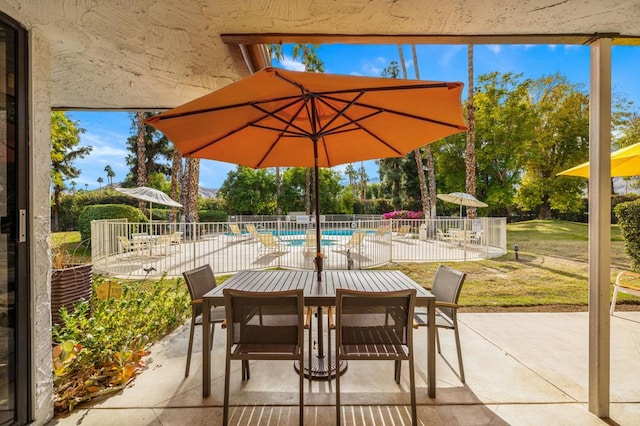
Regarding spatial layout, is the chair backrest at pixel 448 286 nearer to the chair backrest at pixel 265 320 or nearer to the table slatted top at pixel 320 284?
the table slatted top at pixel 320 284

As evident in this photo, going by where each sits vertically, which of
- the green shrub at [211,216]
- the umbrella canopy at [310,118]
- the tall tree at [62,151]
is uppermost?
the tall tree at [62,151]

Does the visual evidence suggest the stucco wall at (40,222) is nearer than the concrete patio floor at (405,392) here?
Yes

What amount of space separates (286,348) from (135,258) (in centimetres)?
778

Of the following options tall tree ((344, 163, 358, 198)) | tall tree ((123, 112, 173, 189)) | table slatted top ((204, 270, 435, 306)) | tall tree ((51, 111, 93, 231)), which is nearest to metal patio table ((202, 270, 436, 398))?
table slatted top ((204, 270, 435, 306))

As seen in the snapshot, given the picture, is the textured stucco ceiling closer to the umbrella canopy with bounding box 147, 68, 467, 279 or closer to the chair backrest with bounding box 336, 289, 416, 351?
the umbrella canopy with bounding box 147, 68, 467, 279

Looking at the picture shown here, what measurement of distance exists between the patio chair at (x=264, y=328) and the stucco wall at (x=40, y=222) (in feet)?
4.19

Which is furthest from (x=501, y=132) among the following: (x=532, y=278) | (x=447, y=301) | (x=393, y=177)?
(x=447, y=301)

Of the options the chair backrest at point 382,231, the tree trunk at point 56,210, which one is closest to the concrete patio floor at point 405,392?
the chair backrest at point 382,231

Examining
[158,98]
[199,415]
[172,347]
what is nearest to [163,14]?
[158,98]

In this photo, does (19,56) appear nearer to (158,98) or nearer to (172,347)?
(158,98)

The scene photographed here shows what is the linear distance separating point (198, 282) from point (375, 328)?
1671mm

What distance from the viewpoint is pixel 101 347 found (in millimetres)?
2594

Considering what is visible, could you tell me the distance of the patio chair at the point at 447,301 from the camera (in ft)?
8.20

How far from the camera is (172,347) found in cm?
318
